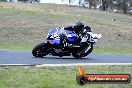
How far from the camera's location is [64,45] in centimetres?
1664

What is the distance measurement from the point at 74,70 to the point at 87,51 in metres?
5.93

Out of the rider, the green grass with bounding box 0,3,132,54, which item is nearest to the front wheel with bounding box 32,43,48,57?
the rider

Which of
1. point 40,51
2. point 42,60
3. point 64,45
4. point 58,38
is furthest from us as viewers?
point 64,45

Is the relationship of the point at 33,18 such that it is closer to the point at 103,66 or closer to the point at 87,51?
the point at 87,51

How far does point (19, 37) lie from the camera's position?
126ft

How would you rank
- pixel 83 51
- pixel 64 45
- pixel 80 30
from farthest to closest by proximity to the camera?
pixel 83 51 → pixel 80 30 → pixel 64 45

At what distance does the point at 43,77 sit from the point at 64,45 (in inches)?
279

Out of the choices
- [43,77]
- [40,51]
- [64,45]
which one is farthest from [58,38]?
[43,77]

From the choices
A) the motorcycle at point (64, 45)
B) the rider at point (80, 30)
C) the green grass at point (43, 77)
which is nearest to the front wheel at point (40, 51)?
the motorcycle at point (64, 45)

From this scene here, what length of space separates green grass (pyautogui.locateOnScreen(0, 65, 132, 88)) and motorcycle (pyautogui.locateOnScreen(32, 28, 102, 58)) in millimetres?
4883

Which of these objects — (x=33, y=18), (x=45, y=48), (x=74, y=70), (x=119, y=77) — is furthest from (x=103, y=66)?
(x=33, y=18)

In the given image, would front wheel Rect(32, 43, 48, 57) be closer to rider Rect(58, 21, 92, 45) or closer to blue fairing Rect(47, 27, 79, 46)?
blue fairing Rect(47, 27, 79, 46)

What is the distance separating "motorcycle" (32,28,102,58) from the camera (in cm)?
1639

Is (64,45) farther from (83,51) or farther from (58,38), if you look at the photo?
(83,51)
